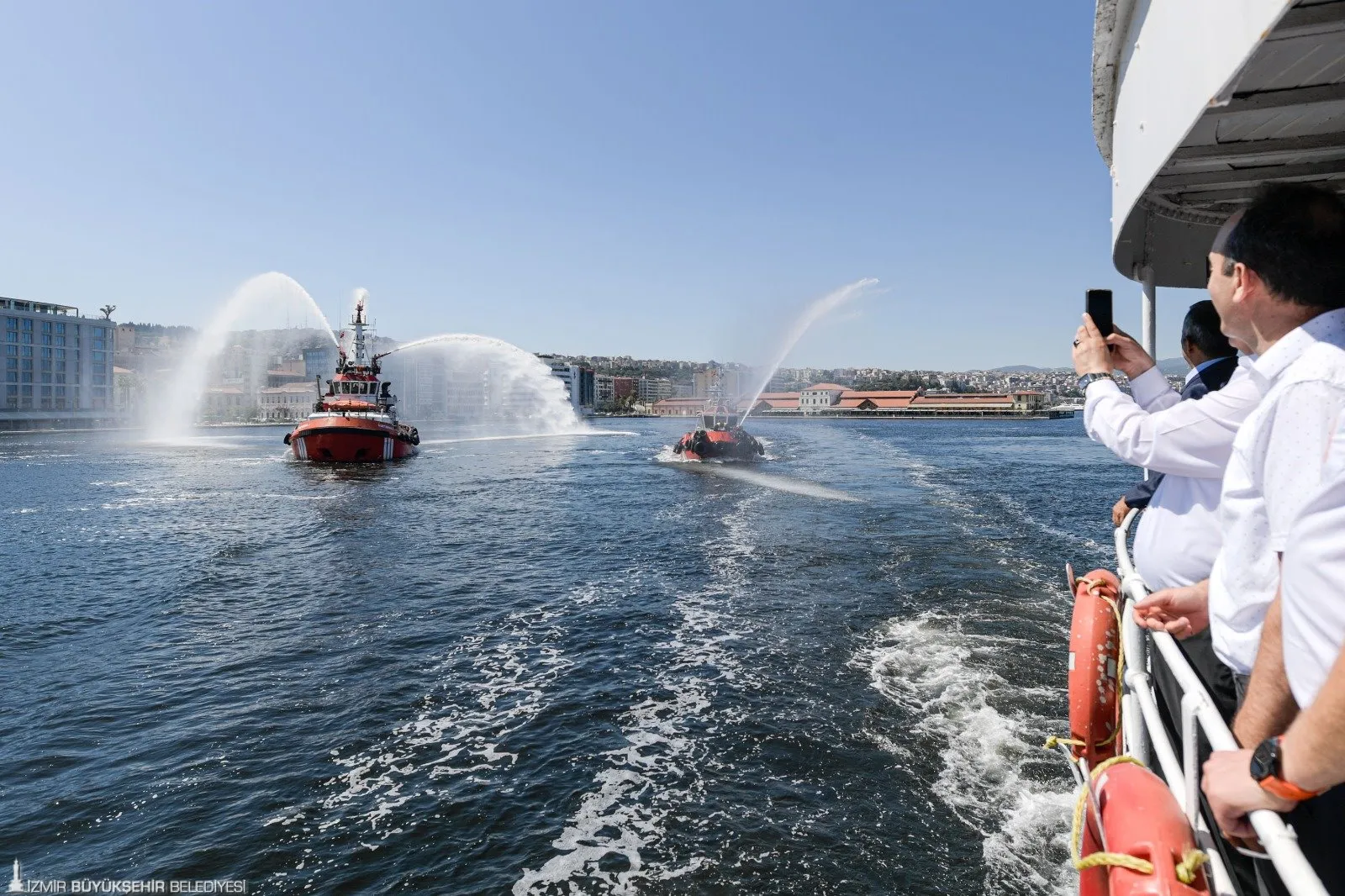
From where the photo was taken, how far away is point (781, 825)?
6.42 metres

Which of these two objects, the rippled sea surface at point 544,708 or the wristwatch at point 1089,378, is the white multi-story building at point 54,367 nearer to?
the rippled sea surface at point 544,708

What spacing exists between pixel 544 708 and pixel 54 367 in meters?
127

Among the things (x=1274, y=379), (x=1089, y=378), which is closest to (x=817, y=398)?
(x=1089, y=378)

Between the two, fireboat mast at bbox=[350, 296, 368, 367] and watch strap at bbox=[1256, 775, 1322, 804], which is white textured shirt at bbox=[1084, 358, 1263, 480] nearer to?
watch strap at bbox=[1256, 775, 1322, 804]

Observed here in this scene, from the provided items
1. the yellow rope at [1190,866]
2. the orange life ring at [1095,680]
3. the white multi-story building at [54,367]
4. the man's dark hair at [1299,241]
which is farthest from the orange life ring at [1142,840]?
the white multi-story building at [54,367]

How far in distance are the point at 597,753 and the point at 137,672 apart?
25.4ft

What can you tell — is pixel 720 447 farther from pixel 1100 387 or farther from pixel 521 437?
pixel 1100 387

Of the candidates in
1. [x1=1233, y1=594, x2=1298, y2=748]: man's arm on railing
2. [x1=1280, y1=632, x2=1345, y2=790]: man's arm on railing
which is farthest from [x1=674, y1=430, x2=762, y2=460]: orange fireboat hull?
[x1=1280, y1=632, x2=1345, y2=790]: man's arm on railing

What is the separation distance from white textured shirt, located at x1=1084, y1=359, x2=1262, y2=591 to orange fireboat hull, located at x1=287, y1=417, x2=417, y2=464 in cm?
4664

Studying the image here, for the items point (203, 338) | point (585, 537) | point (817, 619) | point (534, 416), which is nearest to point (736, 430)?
point (585, 537)

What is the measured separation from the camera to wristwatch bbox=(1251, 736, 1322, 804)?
1600 mm

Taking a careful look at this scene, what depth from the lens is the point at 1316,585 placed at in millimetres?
1571

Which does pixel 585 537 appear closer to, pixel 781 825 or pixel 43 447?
pixel 781 825

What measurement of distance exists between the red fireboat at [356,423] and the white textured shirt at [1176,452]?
153ft
